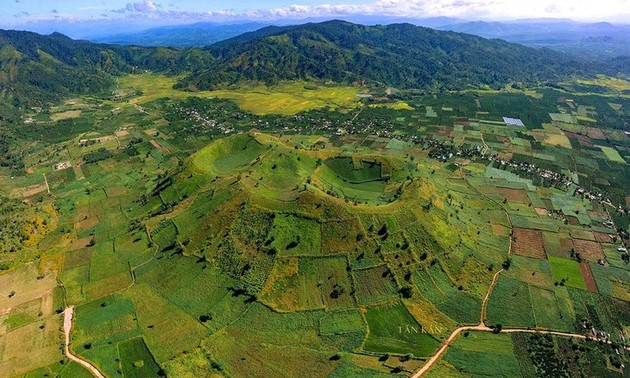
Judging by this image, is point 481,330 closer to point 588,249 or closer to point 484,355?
point 484,355

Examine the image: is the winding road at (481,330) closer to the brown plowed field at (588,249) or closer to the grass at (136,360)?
the brown plowed field at (588,249)

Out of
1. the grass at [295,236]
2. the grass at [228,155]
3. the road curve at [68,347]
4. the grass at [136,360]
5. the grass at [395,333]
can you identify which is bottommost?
the road curve at [68,347]

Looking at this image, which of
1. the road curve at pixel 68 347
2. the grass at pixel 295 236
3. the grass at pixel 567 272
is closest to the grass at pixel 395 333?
the grass at pixel 295 236

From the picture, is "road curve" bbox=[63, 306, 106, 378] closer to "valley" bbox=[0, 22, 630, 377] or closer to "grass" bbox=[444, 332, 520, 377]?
"valley" bbox=[0, 22, 630, 377]

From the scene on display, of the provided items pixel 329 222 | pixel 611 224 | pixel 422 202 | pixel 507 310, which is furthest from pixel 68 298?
pixel 611 224

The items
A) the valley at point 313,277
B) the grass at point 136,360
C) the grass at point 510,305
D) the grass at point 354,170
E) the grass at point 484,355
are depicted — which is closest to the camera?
the grass at point 484,355

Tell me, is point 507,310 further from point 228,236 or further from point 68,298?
point 68,298
